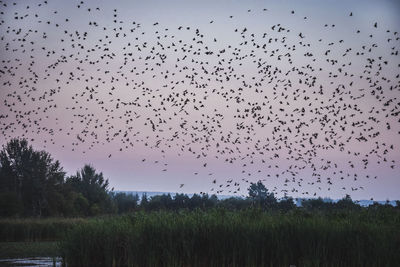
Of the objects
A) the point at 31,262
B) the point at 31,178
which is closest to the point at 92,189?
the point at 31,178

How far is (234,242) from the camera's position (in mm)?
17797

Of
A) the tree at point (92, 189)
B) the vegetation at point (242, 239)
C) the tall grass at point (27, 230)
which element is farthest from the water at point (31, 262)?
the tree at point (92, 189)

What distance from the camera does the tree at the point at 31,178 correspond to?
62500mm

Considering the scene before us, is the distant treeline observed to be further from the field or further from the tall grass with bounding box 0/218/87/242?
the field

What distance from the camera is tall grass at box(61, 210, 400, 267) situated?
17156mm

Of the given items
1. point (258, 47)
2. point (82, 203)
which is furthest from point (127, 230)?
point (82, 203)

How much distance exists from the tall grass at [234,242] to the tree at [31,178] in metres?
43.8

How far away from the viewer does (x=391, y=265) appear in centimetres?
1675

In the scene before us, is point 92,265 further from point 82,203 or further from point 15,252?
point 82,203

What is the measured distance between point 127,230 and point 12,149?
55.6 metres

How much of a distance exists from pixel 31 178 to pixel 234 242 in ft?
170

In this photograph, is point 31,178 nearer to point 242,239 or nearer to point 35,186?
point 35,186

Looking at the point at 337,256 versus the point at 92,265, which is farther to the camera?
the point at 92,265

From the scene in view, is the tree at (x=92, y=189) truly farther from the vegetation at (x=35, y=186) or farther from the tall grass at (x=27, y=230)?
the tall grass at (x=27, y=230)
